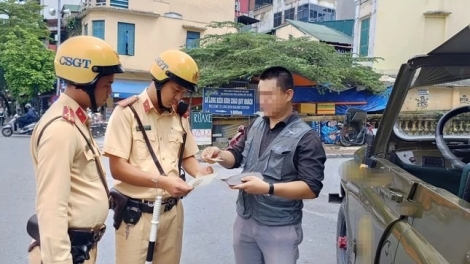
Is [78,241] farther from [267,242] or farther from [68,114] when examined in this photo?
[267,242]

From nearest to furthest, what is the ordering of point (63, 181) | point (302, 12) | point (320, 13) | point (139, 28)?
point (63, 181)
point (139, 28)
point (302, 12)
point (320, 13)

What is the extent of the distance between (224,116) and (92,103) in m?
12.0

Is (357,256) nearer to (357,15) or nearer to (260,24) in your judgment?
(357,15)

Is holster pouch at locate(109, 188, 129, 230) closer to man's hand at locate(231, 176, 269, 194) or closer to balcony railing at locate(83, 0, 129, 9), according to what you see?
man's hand at locate(231, 176, 269, 194)

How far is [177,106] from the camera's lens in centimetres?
263

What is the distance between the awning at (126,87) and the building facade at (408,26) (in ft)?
41.3

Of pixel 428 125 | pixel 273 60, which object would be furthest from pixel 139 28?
pixel 428 125

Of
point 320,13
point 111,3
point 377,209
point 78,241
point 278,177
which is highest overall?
point 320,13

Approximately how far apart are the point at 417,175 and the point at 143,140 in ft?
5.91

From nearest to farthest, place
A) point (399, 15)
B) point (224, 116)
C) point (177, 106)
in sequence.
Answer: point (177, 106), point (224, 116), point (399, 15)

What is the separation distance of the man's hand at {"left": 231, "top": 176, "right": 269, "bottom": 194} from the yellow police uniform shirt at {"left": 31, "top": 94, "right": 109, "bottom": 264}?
2.12 ft

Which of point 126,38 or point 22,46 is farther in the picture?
point 126,38

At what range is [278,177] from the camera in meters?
2.30

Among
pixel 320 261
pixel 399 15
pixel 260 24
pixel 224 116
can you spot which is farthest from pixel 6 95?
pixel 320 261
